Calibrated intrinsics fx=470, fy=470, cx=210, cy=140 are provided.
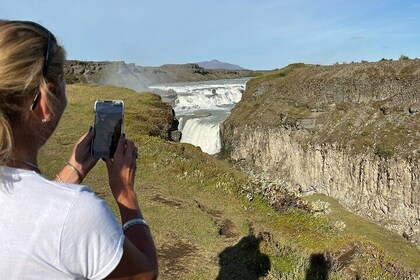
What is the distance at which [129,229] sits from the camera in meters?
2.71

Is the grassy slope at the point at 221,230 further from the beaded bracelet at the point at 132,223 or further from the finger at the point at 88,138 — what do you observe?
the beaded bracelet at the point at 132,223

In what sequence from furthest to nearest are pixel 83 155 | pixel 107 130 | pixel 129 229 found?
pixel 83 155 < pixel 107 130 < pixel 129 229

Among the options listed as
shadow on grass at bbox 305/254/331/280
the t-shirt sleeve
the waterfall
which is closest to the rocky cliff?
the waterfall

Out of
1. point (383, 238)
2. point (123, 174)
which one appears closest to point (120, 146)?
point (123, 174)

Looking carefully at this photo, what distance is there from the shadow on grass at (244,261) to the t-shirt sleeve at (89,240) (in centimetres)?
665

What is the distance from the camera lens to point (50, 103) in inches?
97.5

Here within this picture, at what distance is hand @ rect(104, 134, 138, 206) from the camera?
2857 millimetres

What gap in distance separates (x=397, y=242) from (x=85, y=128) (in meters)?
20.5

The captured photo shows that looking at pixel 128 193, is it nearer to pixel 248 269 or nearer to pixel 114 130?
pixel 114 130

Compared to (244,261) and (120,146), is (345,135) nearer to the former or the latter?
(244,261)

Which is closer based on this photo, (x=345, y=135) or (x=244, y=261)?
(x=244, y=261)

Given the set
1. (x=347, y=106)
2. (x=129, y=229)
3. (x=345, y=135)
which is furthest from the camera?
(x=347, y=106)

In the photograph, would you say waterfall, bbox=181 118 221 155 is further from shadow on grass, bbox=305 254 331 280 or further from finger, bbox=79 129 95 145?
finger, bbox=79 129 95 145

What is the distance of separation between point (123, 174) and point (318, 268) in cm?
738
